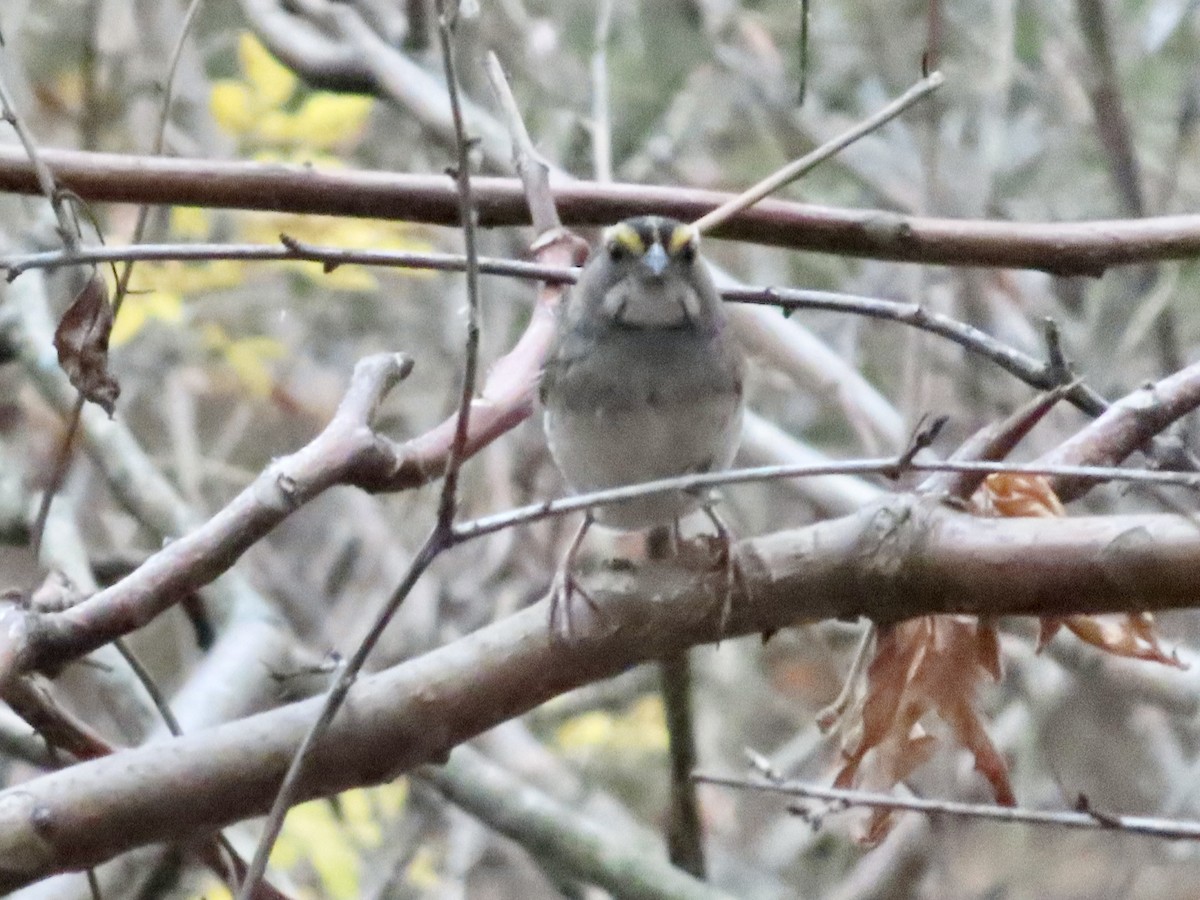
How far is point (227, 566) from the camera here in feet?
4.99

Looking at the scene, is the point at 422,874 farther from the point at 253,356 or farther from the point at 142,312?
the point at 142,312

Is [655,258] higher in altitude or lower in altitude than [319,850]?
higher

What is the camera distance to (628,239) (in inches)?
82.2

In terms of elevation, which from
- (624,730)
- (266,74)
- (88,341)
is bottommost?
(88,341)


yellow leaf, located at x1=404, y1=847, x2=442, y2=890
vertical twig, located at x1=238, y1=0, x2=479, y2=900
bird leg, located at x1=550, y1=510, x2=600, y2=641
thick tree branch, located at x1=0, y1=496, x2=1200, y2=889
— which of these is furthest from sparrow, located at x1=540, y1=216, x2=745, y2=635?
yellow leaf, located at x1=404, y1=847, x2=442, y2=890

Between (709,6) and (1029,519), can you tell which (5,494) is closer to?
(1029,519)

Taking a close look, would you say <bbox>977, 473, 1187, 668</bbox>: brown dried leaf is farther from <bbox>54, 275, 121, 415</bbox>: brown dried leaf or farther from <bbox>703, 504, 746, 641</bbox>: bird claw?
<bbox>54, 275, 121, 415</bbox>: brown dried leaf

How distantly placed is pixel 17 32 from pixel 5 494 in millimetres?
1435

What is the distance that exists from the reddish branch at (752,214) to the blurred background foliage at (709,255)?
1.25 m

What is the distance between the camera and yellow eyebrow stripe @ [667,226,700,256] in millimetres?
1980

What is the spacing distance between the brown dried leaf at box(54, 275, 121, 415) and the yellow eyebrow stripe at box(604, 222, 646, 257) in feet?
2.40

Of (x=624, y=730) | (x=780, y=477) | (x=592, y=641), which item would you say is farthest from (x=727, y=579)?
(x=624, y=730)

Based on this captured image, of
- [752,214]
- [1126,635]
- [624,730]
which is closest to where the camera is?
[1126,635]

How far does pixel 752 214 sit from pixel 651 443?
0.32 meters
